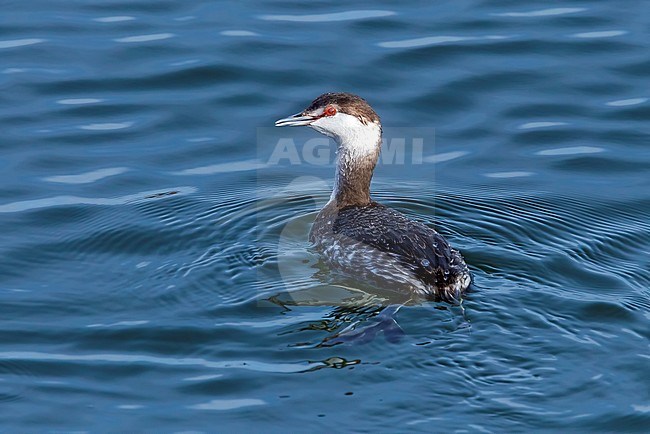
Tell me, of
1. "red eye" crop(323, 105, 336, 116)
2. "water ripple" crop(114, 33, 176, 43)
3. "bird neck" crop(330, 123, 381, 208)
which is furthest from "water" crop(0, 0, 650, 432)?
"red eye" crop(323, 105, 336, 116)

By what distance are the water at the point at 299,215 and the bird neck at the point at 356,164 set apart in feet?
1.69

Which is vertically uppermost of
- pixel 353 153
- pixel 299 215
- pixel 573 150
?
pixel 353 153

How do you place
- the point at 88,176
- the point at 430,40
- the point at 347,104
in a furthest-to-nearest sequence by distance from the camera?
1. the point at 430,40
2. the point at 88,176
3. the point at 347,104

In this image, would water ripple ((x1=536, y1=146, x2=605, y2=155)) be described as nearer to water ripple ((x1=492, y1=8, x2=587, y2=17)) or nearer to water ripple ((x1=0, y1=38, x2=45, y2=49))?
water ripple ((x1=492, y1=8, x2=587, y2=17))

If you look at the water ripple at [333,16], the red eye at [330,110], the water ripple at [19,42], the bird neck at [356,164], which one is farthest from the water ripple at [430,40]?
the water ripple at [19,42]

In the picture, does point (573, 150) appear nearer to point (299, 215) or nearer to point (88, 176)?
point (299, 215)

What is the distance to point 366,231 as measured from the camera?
1006cm

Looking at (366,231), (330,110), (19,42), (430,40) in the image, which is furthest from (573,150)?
(19,42)

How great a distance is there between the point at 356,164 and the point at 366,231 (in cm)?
116

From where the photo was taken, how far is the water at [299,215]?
26.1 ft

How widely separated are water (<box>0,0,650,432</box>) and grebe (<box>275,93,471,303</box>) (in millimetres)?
180

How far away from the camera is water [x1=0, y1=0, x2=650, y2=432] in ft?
26.1

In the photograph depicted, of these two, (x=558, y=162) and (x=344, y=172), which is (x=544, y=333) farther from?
(x=558, y=162)

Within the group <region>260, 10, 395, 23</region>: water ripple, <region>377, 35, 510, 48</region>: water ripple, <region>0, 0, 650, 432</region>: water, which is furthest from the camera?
<region>260, 10, 395, 23</region>: water ripple
